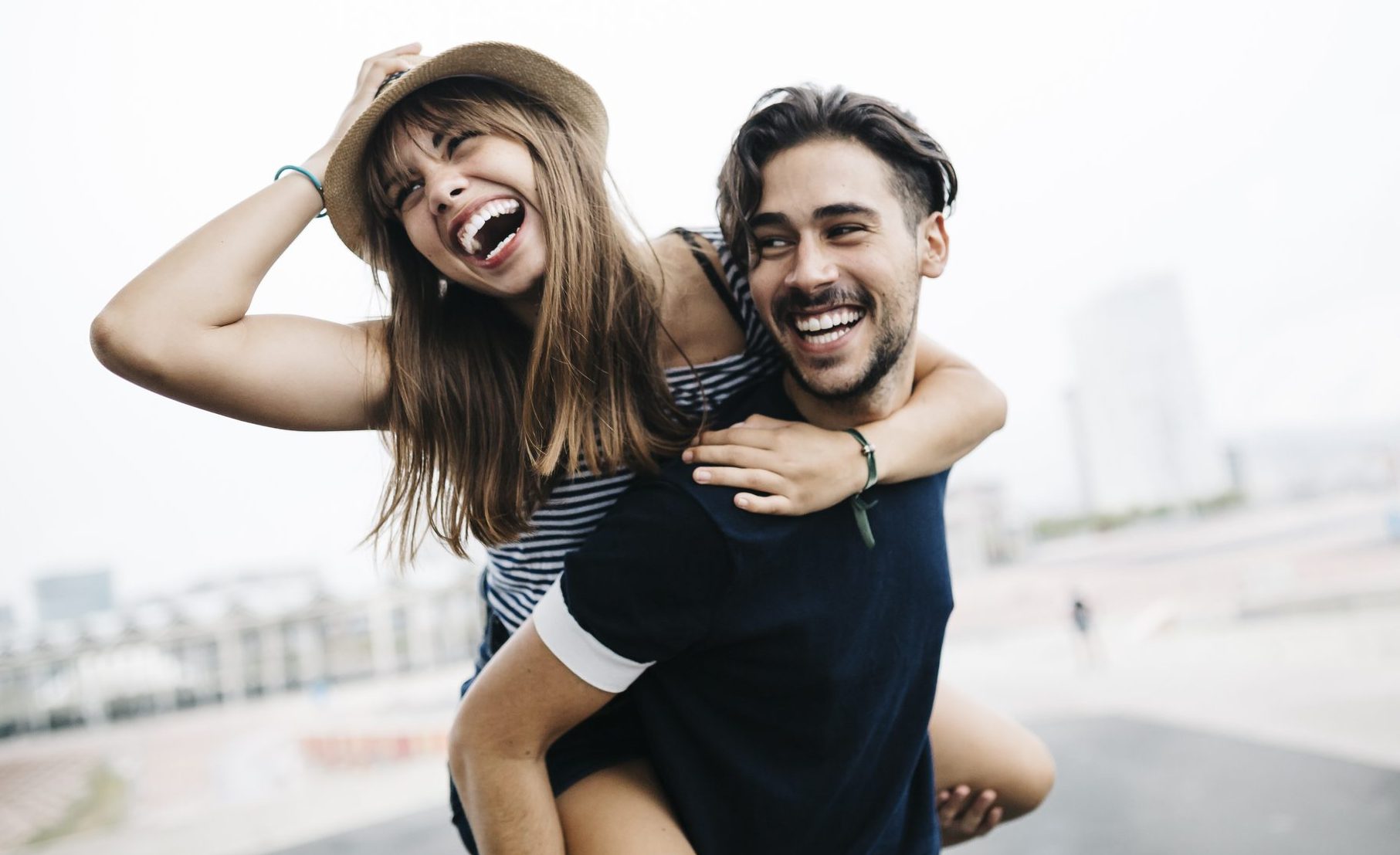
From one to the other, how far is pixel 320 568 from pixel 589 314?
2080 inches

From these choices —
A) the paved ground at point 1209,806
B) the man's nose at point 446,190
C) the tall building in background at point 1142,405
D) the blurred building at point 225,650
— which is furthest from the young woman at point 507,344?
the tall building in background at point 1142,405

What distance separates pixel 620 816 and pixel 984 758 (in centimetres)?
77

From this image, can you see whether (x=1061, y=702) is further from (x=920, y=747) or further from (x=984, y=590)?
(x=984, y=590)

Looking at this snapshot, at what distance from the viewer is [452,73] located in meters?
1.33

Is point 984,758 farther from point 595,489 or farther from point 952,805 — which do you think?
point 595,489

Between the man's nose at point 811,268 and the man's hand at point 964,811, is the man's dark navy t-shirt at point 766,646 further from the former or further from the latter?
the man's hand at point 964,811

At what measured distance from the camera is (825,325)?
4.17 ft

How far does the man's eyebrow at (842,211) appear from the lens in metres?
1.27

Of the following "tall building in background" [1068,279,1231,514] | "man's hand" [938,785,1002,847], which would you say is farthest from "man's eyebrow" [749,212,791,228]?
"tall building in background" [1068,279,1231,514]

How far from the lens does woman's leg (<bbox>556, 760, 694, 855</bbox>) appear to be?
1.25 meters

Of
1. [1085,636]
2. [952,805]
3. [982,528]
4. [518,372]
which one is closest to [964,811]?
[952,805]

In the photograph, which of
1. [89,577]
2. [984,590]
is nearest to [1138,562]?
[984,590]

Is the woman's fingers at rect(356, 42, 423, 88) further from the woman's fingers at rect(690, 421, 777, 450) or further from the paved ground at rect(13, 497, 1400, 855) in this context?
the paved ground at rect(13, 497, 1400, 855)

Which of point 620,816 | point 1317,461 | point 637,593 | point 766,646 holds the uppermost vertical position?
point 637,593
